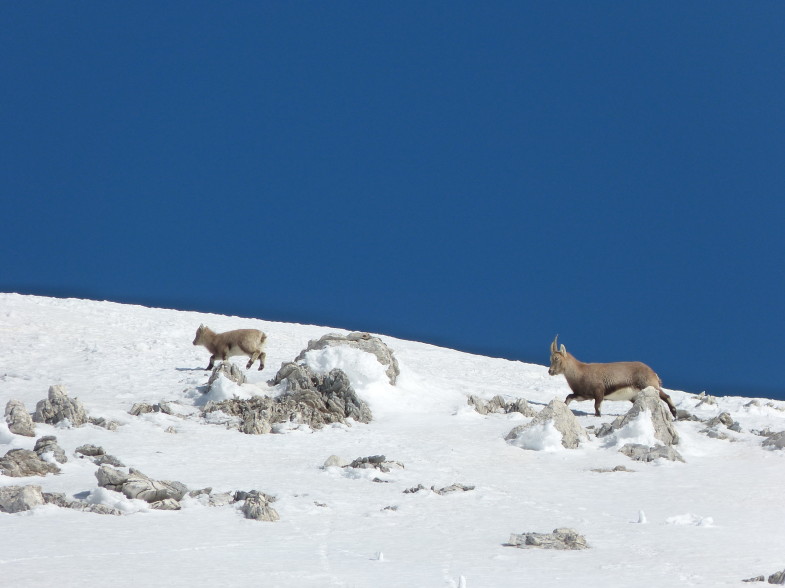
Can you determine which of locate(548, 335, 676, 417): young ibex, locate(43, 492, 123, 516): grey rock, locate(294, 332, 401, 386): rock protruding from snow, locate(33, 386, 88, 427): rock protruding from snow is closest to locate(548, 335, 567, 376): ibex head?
locate(548, 335, 676, 417): young ibex

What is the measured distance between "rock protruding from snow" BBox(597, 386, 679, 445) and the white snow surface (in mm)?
251

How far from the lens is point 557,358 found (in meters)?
22.7

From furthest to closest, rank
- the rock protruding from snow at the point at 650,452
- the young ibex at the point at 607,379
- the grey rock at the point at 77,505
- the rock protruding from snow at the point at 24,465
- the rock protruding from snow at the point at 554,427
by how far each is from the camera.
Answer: the young ibex at the point at 607,379
the rock protruding from snow at the point at 554,427
the rock protruding from snow at the point at 650,452
the rock protruding from snow at the point at 24,465
the grey rock at the point at 77,505

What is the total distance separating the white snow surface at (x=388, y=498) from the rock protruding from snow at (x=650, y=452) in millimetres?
188

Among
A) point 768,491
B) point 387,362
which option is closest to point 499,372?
point 387,362

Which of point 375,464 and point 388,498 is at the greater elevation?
point 375,464

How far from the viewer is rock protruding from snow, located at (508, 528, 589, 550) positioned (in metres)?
10.5

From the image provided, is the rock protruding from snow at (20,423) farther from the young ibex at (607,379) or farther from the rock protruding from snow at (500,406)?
the young ibex at (607,379)

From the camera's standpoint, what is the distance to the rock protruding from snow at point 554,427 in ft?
58.3

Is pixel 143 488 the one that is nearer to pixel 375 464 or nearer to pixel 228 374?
pixel 375 464

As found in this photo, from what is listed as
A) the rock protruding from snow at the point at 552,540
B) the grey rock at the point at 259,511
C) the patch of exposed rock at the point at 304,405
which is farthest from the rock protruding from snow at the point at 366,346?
the rock protruding from snow at the point at 552,540

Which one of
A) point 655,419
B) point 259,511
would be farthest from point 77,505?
point 655,419

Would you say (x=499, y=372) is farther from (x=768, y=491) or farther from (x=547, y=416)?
(x=768, y=491)

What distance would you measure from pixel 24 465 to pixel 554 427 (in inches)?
371
